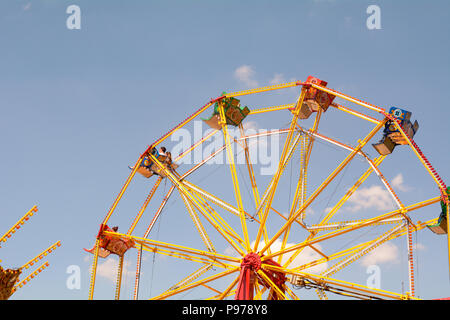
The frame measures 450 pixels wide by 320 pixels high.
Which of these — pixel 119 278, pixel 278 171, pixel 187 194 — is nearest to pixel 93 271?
pixel 119 278

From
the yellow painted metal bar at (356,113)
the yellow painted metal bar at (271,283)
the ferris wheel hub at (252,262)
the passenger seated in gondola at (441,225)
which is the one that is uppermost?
the yellow painted metal bar at (356,113)

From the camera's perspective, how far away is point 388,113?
32938mm

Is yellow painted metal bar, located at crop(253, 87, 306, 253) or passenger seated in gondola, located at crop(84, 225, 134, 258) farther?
passenger seated in gondola, located at crop(84, 225, 134, 258)

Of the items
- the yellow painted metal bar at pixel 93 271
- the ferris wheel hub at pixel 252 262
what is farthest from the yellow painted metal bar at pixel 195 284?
the yellow painted metal bar at pixel 93 271

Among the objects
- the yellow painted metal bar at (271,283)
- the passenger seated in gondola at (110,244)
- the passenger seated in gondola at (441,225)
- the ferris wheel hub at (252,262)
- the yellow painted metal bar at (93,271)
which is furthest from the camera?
the passenger seated in gondola at (110,244)

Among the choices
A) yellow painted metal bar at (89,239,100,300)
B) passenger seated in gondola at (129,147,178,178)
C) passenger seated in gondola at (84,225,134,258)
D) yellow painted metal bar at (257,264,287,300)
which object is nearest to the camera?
yellow painted metal bar at (257,264,287,300)

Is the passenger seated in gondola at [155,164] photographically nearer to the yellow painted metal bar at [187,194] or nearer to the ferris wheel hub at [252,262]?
the yellow painted metal bar at [187,194]

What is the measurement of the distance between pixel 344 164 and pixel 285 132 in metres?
8.56

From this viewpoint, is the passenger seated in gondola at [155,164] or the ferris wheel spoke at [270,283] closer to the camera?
the ferris wheel spoke at [270,283]

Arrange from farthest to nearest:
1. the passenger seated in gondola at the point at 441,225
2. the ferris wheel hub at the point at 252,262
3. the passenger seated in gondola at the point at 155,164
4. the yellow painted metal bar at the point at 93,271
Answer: the passenger seated in gondola at the point at 155,164, the yellow painted metal bar at the point at 93,271, the ferris wheel hub at the point at 252,262, the passenger seated in gondola at the point at 441,225

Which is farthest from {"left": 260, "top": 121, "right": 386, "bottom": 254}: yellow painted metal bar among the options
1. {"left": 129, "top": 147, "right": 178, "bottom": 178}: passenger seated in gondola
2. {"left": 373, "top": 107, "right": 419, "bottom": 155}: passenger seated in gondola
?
{"left": 129, "top": 147, "right": 178, "bottom": 178}: passenger seated in gondola

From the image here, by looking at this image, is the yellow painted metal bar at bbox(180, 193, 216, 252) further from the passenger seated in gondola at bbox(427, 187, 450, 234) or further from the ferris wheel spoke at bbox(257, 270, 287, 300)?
the passenger seated in gondola at bbox(427, 187, 450, 234)
